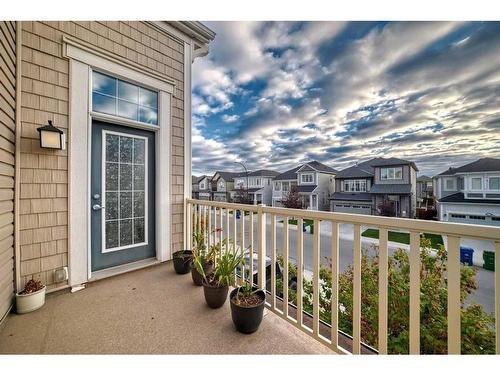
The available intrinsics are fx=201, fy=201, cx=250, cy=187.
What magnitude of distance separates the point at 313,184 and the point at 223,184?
470 inches

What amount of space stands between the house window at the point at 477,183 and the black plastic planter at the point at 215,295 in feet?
47.2

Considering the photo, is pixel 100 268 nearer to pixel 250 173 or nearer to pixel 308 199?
pixel 308 199

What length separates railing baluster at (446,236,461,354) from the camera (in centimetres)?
91

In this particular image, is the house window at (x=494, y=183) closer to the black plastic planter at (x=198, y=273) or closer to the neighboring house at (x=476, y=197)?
the neighboring house at (x=476, y=197)

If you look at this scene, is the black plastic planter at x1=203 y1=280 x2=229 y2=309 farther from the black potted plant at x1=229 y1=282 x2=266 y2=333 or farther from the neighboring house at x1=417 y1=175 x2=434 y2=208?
the neighboring house at x1=417 y1=175 x2=434 y2=208

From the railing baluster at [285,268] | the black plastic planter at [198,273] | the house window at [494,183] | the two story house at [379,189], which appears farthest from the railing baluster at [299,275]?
the two story house at [379,189]

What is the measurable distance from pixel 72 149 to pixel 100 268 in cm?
140

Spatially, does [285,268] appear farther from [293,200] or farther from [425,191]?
[425,191]

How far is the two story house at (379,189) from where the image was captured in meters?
14.7

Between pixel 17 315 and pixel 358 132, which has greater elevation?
pixel 358 132

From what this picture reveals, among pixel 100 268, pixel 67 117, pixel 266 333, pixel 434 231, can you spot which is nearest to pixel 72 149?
pixel 67 117
